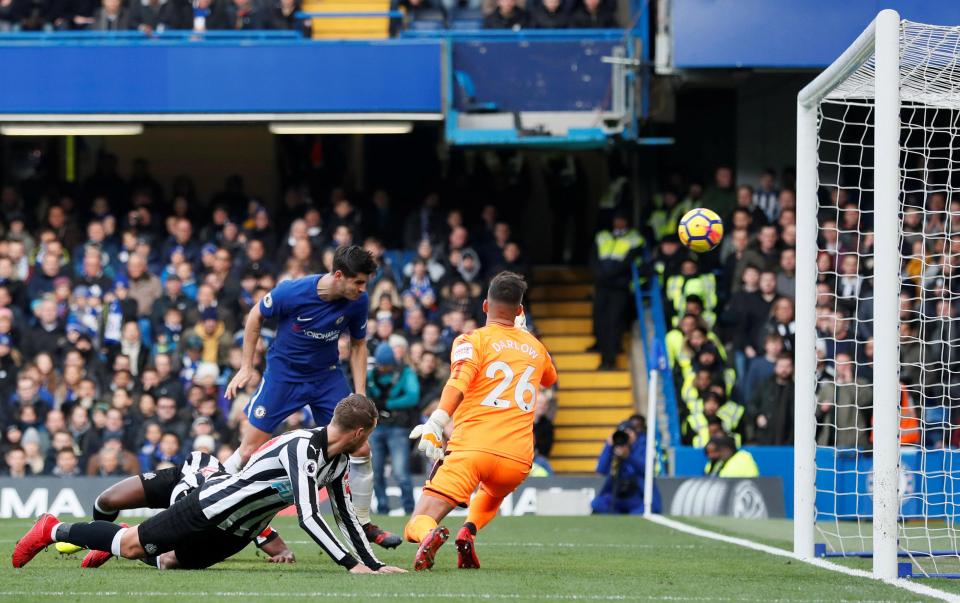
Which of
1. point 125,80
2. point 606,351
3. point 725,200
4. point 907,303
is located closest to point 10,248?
point 125,80

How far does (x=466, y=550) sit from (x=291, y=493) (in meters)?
1.15

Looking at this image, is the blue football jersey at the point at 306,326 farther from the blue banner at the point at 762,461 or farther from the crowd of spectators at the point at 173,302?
the blue banner at the point at 762,461

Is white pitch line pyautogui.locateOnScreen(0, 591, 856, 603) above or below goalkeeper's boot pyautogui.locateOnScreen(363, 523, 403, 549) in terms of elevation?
above

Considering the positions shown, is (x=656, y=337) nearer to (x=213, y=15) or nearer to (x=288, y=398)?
(x=213, y=15)

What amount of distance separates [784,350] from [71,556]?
1034 cm

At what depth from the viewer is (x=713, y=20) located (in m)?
18.8

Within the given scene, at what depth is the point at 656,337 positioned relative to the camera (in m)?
19.5

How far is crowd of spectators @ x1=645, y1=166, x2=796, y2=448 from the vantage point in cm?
1766

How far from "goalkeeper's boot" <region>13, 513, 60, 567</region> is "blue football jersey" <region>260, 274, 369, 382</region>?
2.42m

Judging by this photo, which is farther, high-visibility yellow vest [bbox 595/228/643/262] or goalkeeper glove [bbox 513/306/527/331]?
high-visibility yellow vest [bbox 595/228/643/262]

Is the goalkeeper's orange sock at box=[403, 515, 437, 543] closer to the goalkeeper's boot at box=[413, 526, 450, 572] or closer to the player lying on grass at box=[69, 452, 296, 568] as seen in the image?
the goalkeeper's boot at box=[413, 526, 450, 572]

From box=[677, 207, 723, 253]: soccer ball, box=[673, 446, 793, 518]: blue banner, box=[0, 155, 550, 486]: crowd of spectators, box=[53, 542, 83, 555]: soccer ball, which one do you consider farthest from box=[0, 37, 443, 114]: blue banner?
box=[53, 542, 83, 555]: soccer ball

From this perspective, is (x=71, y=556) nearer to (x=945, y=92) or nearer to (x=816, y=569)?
(x=816, y=569)

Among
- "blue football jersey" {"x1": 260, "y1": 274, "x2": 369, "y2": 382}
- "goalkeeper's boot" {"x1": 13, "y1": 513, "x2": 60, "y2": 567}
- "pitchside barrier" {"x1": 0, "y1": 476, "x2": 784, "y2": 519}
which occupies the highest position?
"blue football jersey" {"x1": 260, "y1": 274, "x2": 369, "y2": 382}
